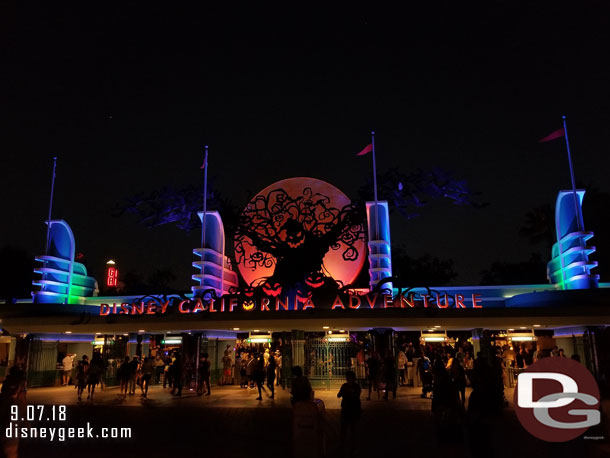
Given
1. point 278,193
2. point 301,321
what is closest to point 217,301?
point 301,321

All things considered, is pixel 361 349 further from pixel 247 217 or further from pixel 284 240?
pixel 247 217

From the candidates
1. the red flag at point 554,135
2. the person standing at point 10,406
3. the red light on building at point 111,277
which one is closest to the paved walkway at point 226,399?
the person standing at point 10,406

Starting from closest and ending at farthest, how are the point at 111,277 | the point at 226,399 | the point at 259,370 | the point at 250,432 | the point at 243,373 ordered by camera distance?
the point at 250,432 < the point at 259,370 < the point at 226,399 < the point at 243,373 < the point at 111,277

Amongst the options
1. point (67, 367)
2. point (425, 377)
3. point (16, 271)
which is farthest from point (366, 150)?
point (16, 271)

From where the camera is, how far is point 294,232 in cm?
2841

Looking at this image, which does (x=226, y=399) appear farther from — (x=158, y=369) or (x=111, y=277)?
(x=111, y=277)

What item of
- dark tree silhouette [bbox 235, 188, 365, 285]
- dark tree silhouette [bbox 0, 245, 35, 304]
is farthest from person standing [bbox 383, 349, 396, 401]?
dark tree silhouette [bbox 0, 245, 35, 304]

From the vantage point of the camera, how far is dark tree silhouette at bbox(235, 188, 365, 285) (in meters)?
27.6

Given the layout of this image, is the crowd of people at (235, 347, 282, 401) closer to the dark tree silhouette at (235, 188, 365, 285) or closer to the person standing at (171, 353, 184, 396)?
the person standing at (171, 353, 184, 396)

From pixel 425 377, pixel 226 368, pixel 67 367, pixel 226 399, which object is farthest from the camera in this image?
pixel 67 367

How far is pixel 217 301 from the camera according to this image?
25422mm

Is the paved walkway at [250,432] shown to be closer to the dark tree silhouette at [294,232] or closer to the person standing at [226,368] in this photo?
the person standing at [226,368]

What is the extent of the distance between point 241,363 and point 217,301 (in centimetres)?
475

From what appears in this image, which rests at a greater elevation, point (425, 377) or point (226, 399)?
point (425, 377)
